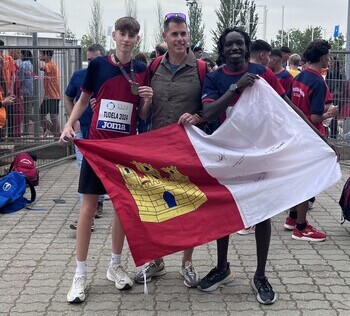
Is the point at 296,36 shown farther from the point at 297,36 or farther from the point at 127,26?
the point at 127,26

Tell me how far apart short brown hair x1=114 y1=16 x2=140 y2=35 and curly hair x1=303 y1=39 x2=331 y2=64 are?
2.30 meters

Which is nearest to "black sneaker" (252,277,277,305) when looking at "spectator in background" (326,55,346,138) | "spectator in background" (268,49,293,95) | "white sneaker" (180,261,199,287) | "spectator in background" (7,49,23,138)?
"white sneaker" (180,261,199,287)

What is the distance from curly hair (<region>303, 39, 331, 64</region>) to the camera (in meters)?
5.90

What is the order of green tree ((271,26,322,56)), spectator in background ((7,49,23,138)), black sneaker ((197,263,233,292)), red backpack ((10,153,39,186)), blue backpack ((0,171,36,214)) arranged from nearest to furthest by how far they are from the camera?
black sneaker ((197,263,233,292))
blue backpack ((0,171,36,214))
red backpack ((10,153,39,186))
spectator in background ((7,49,23,138))
green tree ((271,26,322,56))

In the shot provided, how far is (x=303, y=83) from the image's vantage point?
19.3 ft

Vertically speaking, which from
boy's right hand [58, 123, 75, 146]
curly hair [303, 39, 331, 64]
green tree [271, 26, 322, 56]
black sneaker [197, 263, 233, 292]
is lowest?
black sneaker [197, 263, 233, 292]

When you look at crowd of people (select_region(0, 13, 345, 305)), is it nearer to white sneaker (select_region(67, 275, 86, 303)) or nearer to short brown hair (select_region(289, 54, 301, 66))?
white sneaker (select_region(67, 275, 86, 303))

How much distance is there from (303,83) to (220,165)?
205 centimetres

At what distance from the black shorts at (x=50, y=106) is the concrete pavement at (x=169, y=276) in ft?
10.4

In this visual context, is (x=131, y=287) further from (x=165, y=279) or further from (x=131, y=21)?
(x=131, y=21)

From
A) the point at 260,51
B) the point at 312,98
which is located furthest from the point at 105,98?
the point at 260,51

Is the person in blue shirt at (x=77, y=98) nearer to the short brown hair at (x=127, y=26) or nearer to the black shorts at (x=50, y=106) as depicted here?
the short brown hair at (x=127, y=26)

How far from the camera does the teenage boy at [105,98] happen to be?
4.26 m

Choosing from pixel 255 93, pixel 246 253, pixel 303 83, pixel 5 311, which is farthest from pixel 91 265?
pixel 303 83
